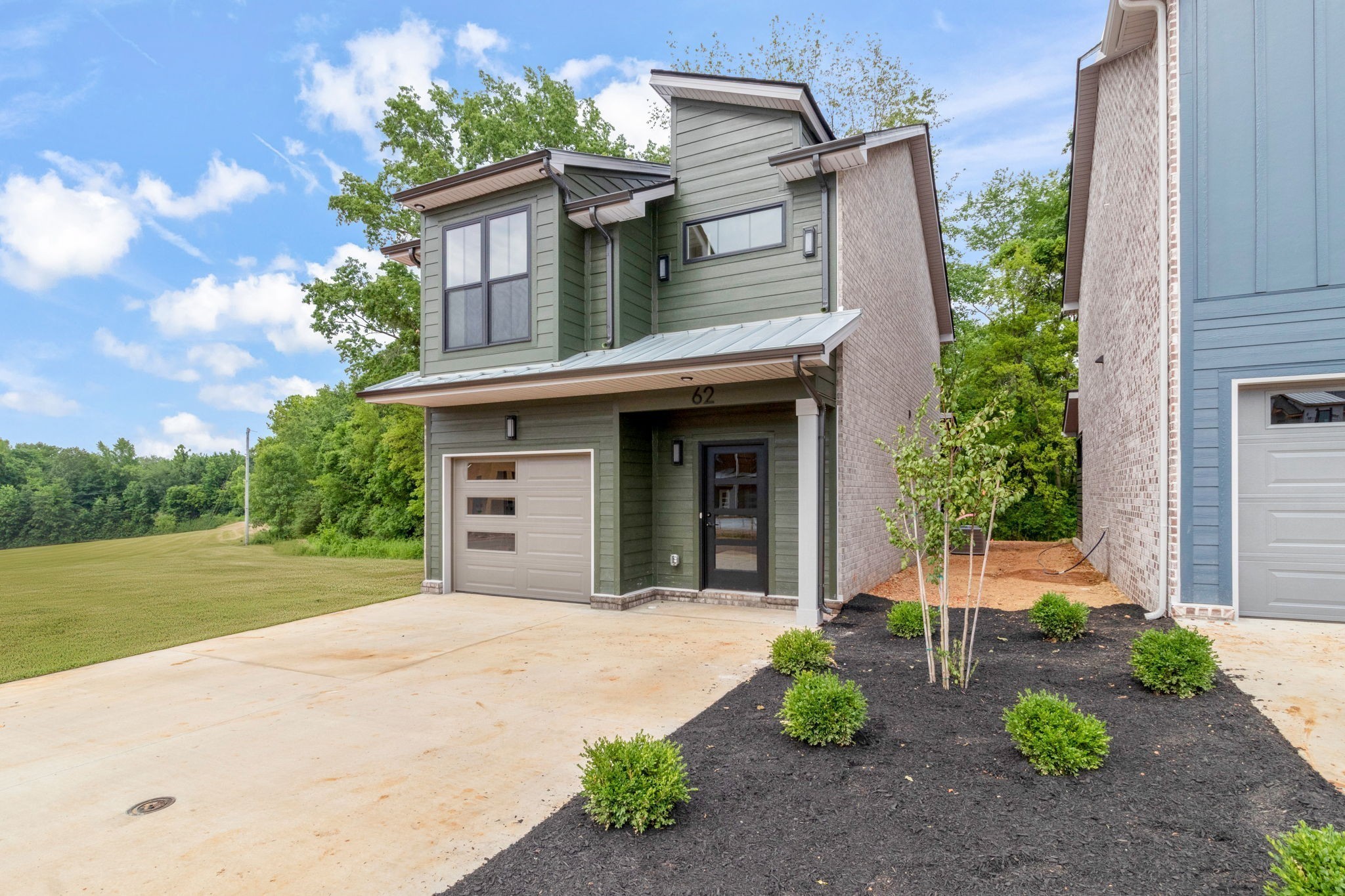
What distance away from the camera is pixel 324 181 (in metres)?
18.1

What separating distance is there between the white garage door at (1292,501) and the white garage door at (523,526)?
6678 mm

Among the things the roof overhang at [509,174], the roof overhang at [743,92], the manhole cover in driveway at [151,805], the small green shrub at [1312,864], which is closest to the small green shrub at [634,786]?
the small green shrub at [1312,864]

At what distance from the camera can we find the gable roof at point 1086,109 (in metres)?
6.53

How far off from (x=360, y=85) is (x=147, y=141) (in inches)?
292

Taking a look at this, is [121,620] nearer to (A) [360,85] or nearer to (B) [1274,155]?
(B) [1274,155]

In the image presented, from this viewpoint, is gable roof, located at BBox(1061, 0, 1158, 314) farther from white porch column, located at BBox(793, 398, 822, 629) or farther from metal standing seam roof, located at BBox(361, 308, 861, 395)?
white porch column, located at BBox(793, 398, 822, 629)

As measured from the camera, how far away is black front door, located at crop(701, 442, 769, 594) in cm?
787

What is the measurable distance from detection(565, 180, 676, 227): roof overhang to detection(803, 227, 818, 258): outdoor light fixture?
2.15 meters

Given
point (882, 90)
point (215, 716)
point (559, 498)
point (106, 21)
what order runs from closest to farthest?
1. point (215, 716)
2. point (559, 498)
3. point (106, 21)
4. point (882, 90)

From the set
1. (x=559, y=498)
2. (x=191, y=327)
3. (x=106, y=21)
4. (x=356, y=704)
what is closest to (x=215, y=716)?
(x=356, y=704)

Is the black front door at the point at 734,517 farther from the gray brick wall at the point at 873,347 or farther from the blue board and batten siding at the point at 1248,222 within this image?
the blue board and batten siding at the point at 1248,222

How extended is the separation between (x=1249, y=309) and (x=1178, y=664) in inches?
141

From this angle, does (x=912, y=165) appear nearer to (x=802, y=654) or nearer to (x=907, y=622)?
(x=907, y=622)

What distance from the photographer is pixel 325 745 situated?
386cm
